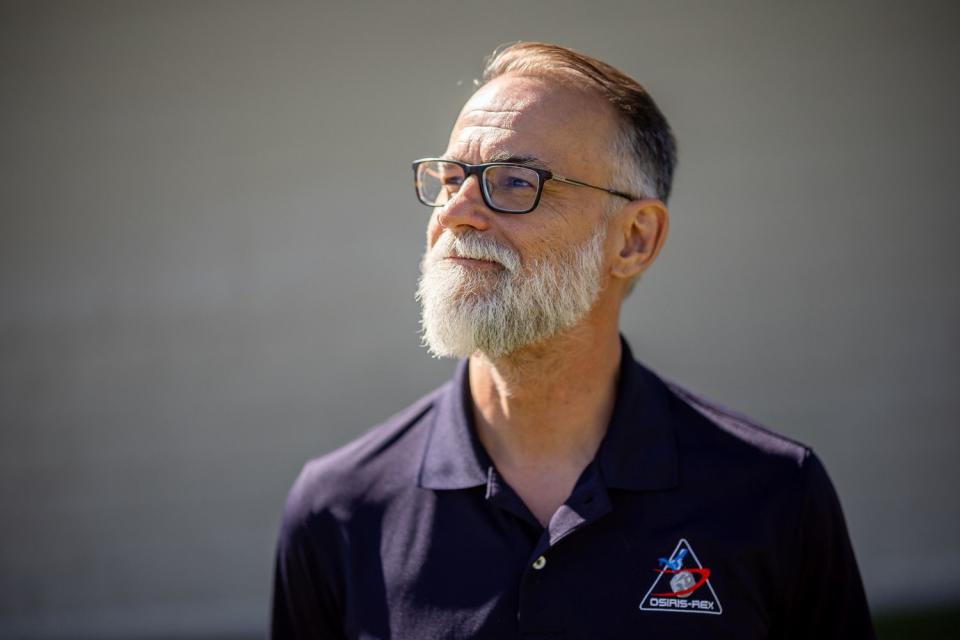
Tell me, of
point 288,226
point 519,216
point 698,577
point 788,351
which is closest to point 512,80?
point 519,216

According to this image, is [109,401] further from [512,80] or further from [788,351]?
[788,351]

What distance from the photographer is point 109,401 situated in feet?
13.9

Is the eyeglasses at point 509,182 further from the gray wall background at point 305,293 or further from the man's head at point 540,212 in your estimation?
the gray wall background at point 305,293

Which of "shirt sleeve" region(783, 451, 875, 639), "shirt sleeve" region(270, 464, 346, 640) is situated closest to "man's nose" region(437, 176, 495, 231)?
"shirt sleeve" region(270, 464, 346, 640)

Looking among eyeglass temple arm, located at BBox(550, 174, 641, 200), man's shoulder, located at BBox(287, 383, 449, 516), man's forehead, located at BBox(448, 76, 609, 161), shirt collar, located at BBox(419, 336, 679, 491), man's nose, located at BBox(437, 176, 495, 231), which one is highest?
man's forehead, located at BBox(448, 76, 609, 161)

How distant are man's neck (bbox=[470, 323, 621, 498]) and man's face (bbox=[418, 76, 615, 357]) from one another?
8cm

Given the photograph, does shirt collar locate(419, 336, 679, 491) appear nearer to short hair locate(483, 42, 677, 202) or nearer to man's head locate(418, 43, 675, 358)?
man's head locate(418, 43, 675, 358)

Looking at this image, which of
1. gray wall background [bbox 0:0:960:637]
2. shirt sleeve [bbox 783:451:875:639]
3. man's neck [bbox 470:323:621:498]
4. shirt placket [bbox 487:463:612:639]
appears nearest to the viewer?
shirt placket [bbox 487:463:612:639]

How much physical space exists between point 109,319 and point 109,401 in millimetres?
388

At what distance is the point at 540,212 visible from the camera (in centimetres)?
198

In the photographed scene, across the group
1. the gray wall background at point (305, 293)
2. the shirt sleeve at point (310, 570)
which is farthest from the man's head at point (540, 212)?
the gray wall background at point (305, 293)

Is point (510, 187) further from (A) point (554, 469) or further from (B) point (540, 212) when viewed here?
(A) point (554, 469)

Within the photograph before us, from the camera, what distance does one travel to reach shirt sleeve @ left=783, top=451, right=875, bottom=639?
1.90m

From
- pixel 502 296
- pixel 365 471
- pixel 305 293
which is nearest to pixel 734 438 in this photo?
pixel 502 296
